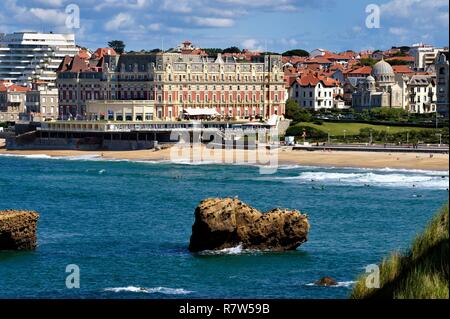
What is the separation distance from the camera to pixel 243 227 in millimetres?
42625

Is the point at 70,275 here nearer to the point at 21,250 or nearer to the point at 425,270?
the point at 21,250

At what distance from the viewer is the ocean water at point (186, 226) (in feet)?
121

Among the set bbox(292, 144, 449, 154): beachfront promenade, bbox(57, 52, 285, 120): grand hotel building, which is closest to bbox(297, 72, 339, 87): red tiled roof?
bbox(57, 52, 285, 120): grand hotel building

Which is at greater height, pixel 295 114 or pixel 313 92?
pixel 313 92

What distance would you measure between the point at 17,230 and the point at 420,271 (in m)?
28.9

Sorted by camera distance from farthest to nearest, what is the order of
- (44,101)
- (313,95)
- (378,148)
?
(44,101) → (313,95) → (378,148)

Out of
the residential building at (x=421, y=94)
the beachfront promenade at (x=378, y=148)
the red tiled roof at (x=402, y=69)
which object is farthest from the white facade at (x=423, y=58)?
the beachfront promenade at (x=378, y=148)

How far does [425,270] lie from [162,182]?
208 ft

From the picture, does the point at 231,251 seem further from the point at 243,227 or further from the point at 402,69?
the point at 402,69

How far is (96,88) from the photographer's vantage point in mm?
131875

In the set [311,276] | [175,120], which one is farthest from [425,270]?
[175,120]

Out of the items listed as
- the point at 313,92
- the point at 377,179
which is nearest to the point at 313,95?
the point at 313,92

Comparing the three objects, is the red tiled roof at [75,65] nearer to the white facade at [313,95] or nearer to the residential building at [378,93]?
the white facade at [313,95]

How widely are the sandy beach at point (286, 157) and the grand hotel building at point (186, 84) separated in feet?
55.8
